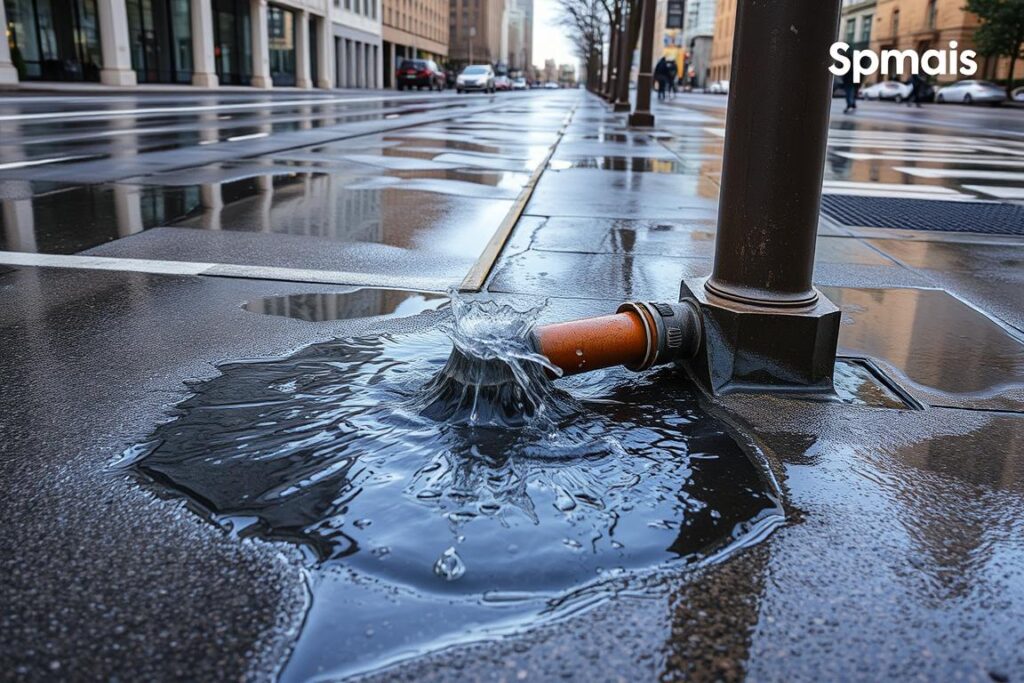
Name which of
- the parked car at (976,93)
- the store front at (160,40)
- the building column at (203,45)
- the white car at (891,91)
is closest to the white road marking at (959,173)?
the store front at (160,40)

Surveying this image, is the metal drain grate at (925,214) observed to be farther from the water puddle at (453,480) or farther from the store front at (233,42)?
the store front at (233,42)

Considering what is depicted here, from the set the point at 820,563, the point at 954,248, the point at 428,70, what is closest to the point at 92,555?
the point at 820,563

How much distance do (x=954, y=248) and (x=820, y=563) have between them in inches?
191

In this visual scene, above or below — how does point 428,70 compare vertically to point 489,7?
below

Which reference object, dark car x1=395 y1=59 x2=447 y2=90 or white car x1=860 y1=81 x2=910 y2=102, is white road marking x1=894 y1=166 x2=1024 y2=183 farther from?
dark car x1=395 y1=59 x2=447 y2=90

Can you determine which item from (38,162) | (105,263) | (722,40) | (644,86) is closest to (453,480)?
(105,263)

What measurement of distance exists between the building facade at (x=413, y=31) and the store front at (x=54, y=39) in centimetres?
4865

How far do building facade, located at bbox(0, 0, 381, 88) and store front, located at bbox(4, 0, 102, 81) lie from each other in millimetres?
38

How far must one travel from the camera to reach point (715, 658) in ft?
5.45

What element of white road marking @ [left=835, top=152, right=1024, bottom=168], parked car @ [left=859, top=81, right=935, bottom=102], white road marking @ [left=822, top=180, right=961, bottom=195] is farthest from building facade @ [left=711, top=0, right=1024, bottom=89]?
white road marking @ [left=822, top=180, right=961, bottom=195]

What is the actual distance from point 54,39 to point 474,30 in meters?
117

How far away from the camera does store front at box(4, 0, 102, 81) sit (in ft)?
106

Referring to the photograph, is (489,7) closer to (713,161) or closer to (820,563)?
(713,161)

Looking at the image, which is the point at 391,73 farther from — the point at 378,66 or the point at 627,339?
the point at 627,339
